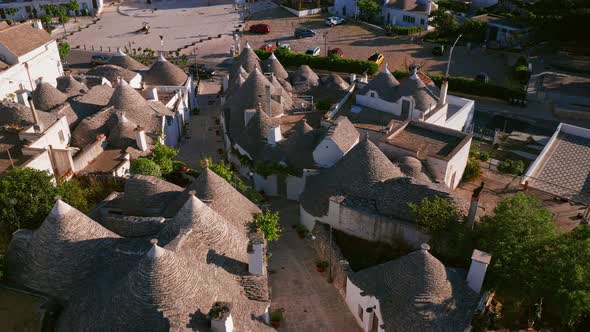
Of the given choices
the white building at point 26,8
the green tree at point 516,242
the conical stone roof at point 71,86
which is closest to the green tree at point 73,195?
the conical stone roof at point 71,86

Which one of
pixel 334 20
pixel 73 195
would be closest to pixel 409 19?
pixel 334 20

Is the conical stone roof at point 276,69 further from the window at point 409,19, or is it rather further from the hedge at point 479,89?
the window at point 409,19

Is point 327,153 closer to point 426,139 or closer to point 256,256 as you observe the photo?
point 426,139

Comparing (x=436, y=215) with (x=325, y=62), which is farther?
(x=325, y=62)

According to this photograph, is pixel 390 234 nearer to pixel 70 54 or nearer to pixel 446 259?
pixel 446 259

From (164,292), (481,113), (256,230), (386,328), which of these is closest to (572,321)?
(386,328)

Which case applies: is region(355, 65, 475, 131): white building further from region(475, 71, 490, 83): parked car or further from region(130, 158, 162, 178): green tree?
region(130, 158, 162, 178): green tree
